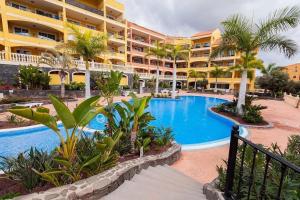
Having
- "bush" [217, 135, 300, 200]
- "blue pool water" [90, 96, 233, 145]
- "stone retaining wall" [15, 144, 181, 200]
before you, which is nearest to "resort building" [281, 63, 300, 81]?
"blue pool water" [90, 96, 233, 145]

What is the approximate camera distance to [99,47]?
491 inches

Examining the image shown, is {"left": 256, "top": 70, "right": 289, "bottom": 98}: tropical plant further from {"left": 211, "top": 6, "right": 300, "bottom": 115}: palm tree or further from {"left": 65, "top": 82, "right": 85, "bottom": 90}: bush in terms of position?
{"left": 65, "top": 82, "right": 85, "bottom": 90}: bush

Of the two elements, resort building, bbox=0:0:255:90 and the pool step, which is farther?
resort building, bbox=0:0:255:90

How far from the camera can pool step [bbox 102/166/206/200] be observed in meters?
2.91

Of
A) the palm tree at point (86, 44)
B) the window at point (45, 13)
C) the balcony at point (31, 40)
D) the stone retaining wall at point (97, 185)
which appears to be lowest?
the stone retaining wall at point (97, 185)

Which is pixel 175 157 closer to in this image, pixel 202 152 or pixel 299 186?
pixel 202 152

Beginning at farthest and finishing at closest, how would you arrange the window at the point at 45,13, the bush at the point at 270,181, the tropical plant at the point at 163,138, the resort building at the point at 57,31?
1. the window at the point at 45,13
2. the resort building at the point at 57,31
3. the tropical plant at the point at 163,138
4. the bush at the point at 270,181

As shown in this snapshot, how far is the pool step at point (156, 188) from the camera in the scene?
291 centimetres

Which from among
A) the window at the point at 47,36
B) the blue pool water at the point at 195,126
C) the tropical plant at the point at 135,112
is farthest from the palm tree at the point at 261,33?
the window at the point at 47,36

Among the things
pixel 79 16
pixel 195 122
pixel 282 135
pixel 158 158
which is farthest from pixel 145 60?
pixel 158 158

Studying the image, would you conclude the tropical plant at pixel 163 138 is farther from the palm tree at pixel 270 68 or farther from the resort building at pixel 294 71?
the resort building at pixel 294 71

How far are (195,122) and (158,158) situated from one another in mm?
8676

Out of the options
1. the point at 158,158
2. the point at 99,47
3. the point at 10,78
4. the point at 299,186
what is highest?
the point at 99,47

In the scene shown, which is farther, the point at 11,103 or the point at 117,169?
the point at 11,103
